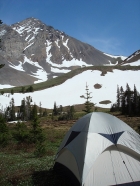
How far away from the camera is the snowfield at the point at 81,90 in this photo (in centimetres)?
13525

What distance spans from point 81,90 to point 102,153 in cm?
14055

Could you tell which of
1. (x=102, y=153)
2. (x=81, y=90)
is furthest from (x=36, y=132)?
(x=81, y=90)

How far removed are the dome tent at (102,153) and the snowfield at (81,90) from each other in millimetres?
112319

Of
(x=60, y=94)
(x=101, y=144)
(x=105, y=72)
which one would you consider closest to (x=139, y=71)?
(x=105, y=72)

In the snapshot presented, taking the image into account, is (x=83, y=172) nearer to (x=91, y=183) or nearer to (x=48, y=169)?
(x=91, y=183)

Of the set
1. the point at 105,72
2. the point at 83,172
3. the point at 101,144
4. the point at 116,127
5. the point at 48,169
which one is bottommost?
the point at 48,169

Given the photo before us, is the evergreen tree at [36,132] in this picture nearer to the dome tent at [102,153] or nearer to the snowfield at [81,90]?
the dome tent at [102,153]

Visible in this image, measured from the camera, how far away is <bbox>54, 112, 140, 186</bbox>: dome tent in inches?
354

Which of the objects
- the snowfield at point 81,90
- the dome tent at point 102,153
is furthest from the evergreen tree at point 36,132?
the snowfield at point 81,90

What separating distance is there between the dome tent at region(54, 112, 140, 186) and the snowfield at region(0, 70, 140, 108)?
369ft

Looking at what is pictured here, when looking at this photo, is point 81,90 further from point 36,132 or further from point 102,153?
point 102,153

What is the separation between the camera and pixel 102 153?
9.59 meters

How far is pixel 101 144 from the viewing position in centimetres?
967

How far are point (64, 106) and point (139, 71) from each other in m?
81.9
